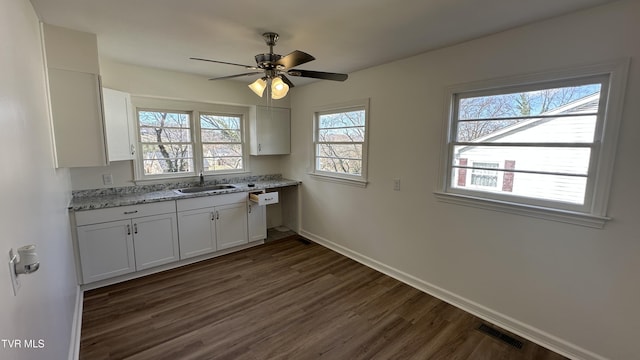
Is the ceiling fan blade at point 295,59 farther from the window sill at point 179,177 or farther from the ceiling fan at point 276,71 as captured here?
the window sill at point 179,177

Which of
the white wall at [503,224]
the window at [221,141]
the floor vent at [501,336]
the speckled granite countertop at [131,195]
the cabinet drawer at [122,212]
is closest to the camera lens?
the white wall at [503,224]

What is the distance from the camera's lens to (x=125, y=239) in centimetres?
301

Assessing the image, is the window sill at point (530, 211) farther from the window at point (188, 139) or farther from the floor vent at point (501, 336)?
the window at point (188, 139)

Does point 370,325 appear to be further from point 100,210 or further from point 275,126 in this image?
point 275,126

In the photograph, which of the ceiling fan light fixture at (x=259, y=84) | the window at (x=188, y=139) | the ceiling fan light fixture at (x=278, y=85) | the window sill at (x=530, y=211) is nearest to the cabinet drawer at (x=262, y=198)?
the window at (x=188, y=139)

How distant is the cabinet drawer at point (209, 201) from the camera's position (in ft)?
11.1

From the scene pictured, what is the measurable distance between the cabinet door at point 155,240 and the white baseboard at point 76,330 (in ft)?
1.93

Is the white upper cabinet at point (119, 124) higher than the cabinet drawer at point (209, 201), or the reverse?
the white upper cabinet at point (119, 124)

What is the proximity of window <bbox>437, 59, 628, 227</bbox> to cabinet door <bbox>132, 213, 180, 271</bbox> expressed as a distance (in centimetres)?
307

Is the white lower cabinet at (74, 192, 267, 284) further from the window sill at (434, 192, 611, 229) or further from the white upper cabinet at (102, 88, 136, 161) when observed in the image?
the window sill at (434, 192, 611, 229)

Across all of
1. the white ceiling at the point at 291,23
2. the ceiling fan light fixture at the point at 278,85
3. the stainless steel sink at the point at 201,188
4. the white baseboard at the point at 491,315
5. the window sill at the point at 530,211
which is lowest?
the white baseboard at the point at 491,315

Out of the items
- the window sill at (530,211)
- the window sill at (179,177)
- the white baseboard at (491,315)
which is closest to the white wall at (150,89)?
the window sill at (179,177)

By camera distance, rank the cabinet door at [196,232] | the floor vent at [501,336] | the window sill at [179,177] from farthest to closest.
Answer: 1. the window sill at [179,177]
2. the cabinet door at [196,232]
3. the floor vent at [501,336]

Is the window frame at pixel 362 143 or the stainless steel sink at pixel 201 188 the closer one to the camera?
the window frame at pixel 362 143
